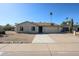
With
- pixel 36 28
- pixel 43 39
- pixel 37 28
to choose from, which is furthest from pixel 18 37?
pixel 43 39

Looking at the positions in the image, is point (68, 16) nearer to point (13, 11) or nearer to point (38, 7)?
point (38, 7)

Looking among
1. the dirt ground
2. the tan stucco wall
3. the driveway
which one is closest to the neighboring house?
the tan stucco wall

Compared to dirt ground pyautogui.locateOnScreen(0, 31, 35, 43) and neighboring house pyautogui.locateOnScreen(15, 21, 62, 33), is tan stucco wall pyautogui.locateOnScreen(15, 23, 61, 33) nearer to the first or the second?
neighboring house pyautogui.locateOnScreen(15, 21, 62, 33)

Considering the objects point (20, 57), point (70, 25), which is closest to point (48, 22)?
point (70, 25)

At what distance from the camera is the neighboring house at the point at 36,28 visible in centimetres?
1155

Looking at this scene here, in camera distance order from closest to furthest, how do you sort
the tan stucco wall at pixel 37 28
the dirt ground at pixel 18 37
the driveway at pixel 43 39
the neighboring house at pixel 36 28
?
the neighboring house at pixel 36 28, the tan stucco wall at pixel 37 28, the dirt ground at pixel 18 37, the driveway at pixel 43 39

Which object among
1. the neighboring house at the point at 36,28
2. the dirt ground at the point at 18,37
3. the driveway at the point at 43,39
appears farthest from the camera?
the driveway at the point at 43,39

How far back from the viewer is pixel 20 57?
7.12 meters

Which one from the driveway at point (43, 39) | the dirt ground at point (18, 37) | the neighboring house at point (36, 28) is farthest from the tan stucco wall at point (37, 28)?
the driveway at point (43, 39)

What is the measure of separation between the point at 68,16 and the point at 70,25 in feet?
5.06

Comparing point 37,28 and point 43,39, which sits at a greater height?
point 37,28

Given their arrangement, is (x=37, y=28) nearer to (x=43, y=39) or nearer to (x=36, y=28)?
(x=36, y=28)

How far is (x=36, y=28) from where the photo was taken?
12328mm

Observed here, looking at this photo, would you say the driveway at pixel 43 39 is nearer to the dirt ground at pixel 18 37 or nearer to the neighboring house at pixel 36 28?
the dirt ground at pixel 18 37
